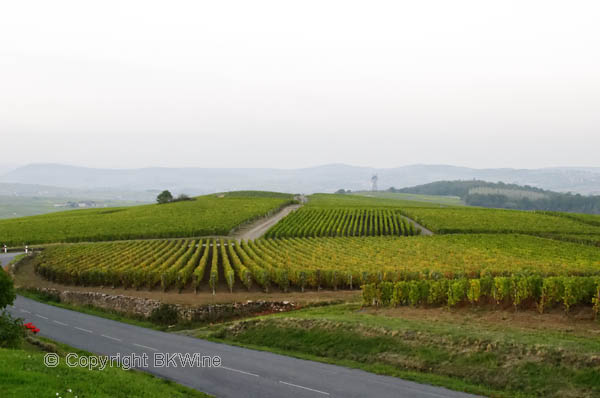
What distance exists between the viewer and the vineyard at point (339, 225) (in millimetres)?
67250

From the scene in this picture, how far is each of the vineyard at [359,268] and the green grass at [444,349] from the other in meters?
3.45

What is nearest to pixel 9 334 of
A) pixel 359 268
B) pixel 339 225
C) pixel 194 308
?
pixel 194 308

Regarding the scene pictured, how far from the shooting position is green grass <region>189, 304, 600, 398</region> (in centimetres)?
1527

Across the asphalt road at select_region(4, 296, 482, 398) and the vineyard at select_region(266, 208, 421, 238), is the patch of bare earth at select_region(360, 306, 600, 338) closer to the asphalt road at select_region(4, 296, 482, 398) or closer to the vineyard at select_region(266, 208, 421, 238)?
the asphalt road at select_region(4, 296, 482, 398)

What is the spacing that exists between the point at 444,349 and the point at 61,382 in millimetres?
13798

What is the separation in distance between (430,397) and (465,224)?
6299 cm

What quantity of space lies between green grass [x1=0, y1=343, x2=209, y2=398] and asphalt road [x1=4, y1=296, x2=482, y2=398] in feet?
9.28

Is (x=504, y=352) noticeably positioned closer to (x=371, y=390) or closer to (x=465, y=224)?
(x=371, y=390)

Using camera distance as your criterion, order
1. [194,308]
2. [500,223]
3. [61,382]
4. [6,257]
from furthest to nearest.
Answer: [500,223] → [6,257] → [194,308] → [61,382]

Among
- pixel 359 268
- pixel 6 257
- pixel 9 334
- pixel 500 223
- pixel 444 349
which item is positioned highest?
pixel 500 223

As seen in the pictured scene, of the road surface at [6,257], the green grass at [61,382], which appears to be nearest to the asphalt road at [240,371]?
the green grass at [61,382]

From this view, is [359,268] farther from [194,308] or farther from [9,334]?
[9,334]

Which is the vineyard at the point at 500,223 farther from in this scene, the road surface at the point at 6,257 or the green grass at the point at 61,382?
the green grass at the point at 61,382

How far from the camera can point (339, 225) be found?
7319cm
